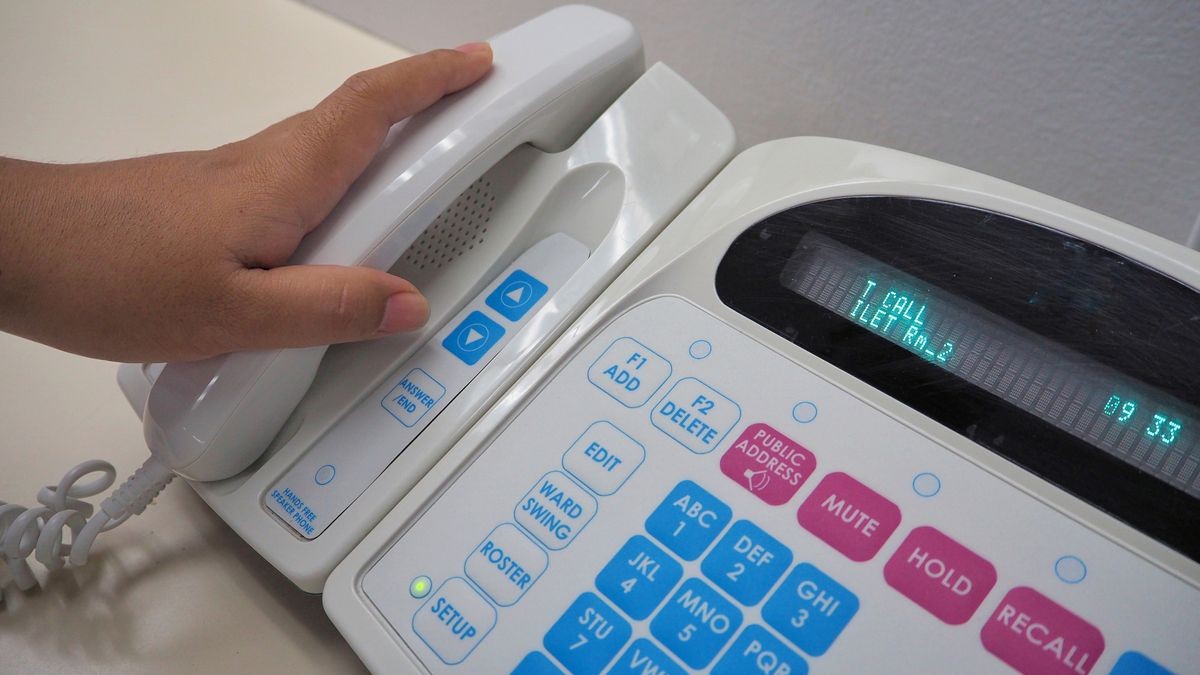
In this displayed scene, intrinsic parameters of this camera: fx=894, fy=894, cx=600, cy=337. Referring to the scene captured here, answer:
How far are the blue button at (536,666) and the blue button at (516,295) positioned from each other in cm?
19

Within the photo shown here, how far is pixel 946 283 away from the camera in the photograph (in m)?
0.44

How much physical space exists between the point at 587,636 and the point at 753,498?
0.32 ft

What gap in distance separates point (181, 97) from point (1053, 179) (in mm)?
755

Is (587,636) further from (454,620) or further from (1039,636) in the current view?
(1039,636)

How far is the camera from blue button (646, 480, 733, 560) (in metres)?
0.41

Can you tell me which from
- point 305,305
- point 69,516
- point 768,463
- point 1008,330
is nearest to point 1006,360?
point 1008,330

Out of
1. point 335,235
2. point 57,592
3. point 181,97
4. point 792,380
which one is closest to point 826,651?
point 792,380

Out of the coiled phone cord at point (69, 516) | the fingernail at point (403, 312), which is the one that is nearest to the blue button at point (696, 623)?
the fingernail at point (403, 312)

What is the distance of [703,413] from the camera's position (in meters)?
0.44

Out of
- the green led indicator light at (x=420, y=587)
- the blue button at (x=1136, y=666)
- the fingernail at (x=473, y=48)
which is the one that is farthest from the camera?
the fingernail at (x=473, y=48)

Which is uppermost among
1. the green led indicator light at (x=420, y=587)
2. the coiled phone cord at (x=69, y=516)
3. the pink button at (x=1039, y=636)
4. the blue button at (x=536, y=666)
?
the pink button at (x=1039, y=636)

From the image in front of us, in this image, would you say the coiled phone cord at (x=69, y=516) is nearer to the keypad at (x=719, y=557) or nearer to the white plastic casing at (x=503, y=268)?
the white plastic casing at (x=503, y=268)

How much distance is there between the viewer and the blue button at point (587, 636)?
396 millimetres

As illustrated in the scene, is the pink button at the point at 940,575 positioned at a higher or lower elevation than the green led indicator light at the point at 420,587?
higher
